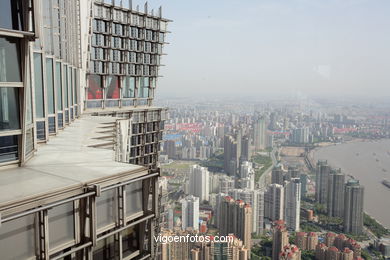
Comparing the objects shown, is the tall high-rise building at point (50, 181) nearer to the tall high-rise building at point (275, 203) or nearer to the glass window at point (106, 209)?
the glass window at point (106, 209)

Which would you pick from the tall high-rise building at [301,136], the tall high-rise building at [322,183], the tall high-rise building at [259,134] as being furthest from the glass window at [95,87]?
the tall high-rise building at [301,136]

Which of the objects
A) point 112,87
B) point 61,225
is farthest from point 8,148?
point 112,87

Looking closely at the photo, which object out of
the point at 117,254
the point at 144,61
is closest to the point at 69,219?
the point at 117,254

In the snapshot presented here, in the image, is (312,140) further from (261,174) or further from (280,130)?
(261,174)

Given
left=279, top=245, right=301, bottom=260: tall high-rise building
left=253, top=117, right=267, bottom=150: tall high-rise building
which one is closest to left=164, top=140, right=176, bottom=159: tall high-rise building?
left=253, top=117, right=267, bottom=150: tall high-rise building

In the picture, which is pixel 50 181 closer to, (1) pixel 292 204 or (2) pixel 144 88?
(2) pixel 144 88

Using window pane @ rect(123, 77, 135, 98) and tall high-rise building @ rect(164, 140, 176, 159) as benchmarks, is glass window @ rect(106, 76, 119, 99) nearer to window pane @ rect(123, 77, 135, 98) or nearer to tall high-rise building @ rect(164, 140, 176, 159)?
window pane @ rect(123, 77, 135, 98)

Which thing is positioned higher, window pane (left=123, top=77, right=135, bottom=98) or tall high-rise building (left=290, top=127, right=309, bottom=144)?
window pane (left=123, top=77, right=135, bottom=98)
